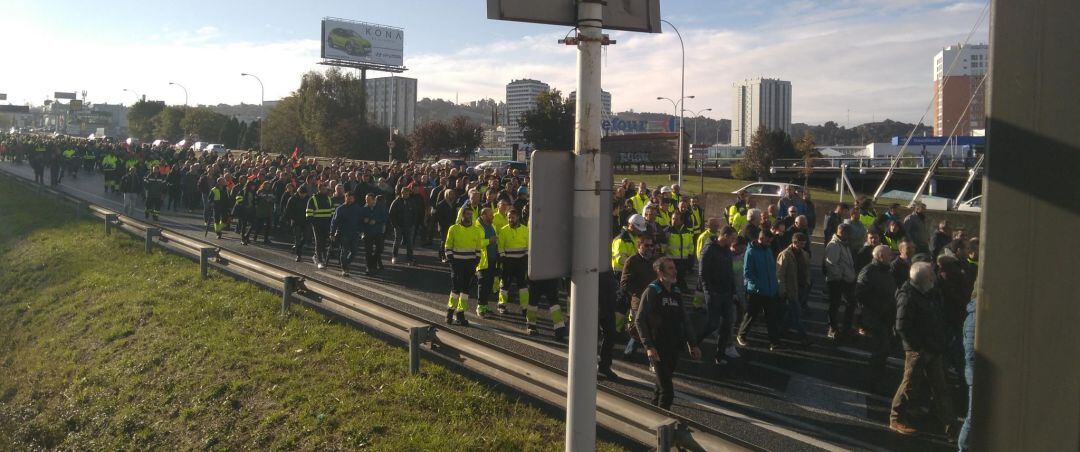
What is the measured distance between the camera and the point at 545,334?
1049 cm

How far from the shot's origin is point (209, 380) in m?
9.58

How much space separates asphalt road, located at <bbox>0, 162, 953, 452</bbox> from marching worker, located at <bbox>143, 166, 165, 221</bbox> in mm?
14040

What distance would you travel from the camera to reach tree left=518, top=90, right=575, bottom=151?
5359cm

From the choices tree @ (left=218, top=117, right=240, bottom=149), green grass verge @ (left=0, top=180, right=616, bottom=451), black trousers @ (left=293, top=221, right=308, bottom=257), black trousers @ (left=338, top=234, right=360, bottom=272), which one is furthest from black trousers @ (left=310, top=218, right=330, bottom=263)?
tree @ (left=218, top=117, right=240, bottom=149)

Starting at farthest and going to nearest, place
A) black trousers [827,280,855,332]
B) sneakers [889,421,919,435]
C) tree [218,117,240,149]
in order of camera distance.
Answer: tree [218,117,240,149] → black trousers [827,280,855,332] → sneakers [889,421,919,435]

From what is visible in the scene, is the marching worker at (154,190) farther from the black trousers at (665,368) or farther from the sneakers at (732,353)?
the black trousers at (665,368)

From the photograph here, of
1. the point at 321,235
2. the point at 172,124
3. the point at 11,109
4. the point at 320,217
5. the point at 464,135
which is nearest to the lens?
the point at 320,217

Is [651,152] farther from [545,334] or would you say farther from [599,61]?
[599,61]

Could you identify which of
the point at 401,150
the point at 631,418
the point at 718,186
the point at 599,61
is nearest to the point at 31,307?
the point at 631,418

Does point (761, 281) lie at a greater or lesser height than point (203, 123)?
lesser

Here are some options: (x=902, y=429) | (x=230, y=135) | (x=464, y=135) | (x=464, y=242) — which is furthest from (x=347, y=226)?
(x=230, y=135)

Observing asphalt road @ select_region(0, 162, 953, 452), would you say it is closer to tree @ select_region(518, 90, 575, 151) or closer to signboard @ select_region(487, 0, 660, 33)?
signboard @ select_region(487, 0, 660, 33)

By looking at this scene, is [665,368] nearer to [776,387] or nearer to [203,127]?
[776,387]

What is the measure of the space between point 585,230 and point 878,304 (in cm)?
593
